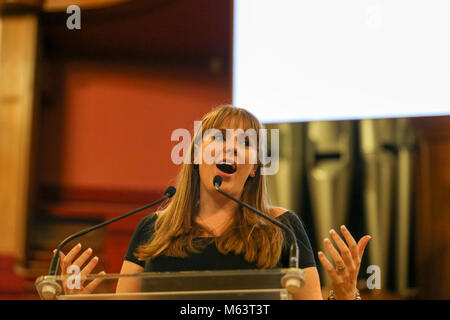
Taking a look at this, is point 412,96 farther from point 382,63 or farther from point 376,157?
point 376,157

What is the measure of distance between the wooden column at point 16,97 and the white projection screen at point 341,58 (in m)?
1.27

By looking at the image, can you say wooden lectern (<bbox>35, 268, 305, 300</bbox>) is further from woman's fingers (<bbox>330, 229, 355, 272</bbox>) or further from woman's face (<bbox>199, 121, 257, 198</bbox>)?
woman's face (<bbox>199, 121, 257, 198</bbox>)

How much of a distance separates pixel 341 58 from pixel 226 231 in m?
1.22

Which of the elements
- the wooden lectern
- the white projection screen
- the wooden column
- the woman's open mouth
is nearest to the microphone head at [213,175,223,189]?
the woman's open mouth

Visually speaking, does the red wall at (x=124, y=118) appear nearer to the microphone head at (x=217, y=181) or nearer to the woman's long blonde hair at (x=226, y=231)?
the woman's long blonde hair at (x=226, y=231)

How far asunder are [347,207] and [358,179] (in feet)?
0.41

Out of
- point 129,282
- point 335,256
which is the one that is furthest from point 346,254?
point 129,282

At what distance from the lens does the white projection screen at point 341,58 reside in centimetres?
203

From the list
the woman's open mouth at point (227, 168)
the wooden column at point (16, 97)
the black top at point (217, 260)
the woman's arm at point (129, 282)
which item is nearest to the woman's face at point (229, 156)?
the woman's open mouth at point (227, 168)

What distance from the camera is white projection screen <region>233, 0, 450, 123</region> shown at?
6.64 ft

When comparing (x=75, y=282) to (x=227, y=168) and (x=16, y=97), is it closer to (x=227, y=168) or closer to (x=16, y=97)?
(x=227, y=168)

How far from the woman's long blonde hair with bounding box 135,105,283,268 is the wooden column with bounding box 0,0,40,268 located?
1.88m

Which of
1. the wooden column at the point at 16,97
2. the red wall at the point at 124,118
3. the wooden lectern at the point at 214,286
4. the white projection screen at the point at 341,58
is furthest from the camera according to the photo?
the red wall at the point at 124,118

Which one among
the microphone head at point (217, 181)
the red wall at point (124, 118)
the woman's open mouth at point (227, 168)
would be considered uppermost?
the red wall at point (124, 118)
